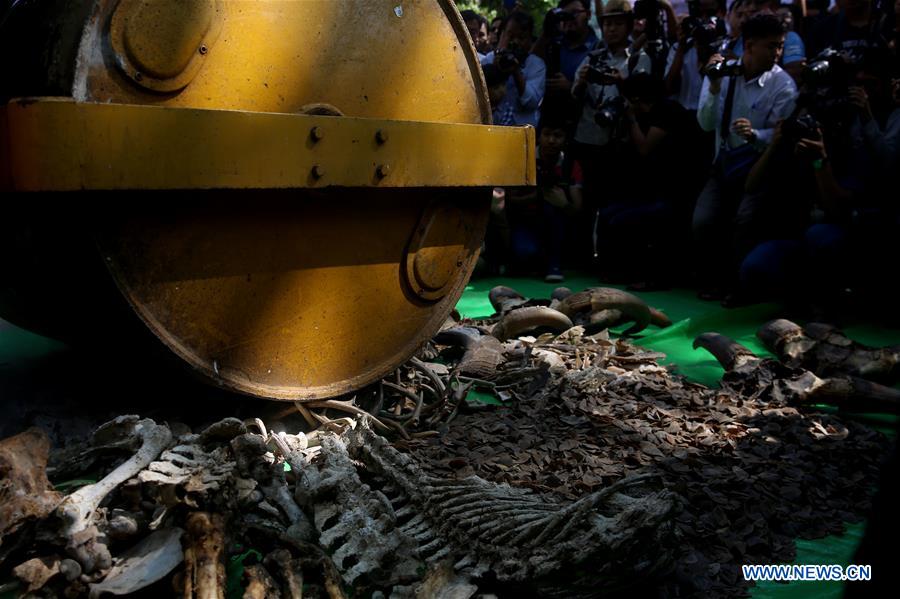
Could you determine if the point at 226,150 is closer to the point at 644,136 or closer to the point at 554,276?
the point at 554,276

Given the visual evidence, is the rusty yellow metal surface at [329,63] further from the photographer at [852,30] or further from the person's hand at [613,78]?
the person's hand at [613,78]

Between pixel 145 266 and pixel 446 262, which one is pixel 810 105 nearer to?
pixel 446 262

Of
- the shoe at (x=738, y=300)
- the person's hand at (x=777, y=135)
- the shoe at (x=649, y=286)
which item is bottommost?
the shoe at (x=649, y=286)

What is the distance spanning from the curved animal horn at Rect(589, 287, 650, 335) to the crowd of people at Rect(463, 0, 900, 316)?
31.4 inches

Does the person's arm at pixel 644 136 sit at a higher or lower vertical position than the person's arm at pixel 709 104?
lower

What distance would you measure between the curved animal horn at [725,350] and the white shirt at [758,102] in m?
1.61

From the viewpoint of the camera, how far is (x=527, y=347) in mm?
3326

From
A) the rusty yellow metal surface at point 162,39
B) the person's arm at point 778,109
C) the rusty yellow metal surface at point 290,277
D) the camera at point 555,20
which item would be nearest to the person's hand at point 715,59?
the person's arm at point 778,109

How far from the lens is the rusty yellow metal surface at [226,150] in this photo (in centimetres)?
188

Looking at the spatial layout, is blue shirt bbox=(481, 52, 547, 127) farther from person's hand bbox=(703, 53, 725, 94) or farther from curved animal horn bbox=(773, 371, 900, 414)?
curved animal horn bbox=(773, 371, 900, 414)

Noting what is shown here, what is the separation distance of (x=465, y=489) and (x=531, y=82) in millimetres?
4544

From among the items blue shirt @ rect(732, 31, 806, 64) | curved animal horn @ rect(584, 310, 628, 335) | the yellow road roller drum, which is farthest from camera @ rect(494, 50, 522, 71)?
the yellow road roller drum

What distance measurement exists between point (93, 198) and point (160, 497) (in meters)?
0.72

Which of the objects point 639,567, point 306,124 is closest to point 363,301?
point 306,124
